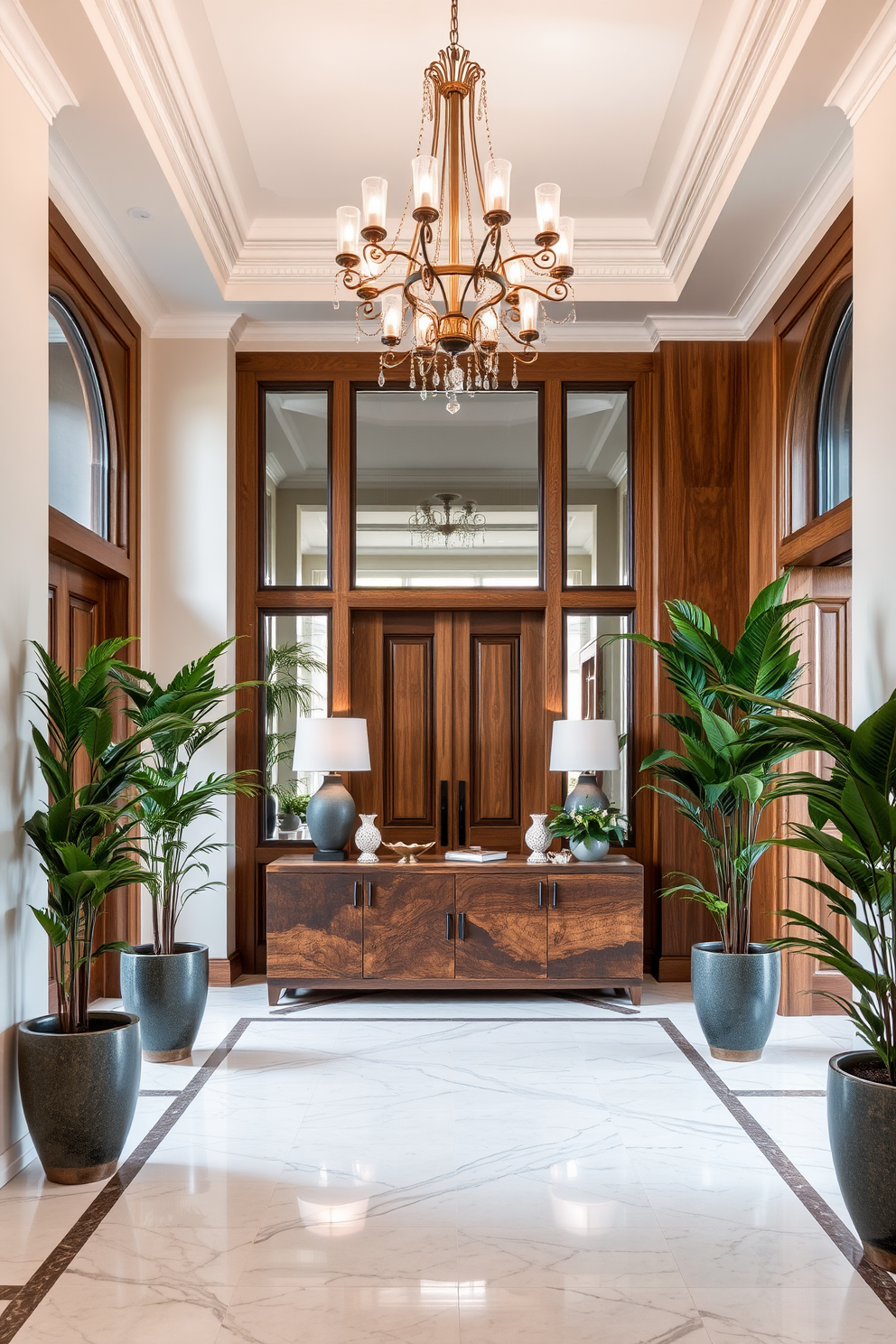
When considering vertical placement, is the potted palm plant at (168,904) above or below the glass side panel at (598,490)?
below

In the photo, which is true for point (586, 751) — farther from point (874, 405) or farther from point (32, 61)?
point (32, 61)

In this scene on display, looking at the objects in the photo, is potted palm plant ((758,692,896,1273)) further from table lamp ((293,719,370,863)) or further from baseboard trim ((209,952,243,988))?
baseboard trim ((209,952,243,988))

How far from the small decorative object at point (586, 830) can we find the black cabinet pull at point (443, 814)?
2.40ft

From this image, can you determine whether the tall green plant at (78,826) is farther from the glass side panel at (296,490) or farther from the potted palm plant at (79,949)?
the glass side panel at (296,490)

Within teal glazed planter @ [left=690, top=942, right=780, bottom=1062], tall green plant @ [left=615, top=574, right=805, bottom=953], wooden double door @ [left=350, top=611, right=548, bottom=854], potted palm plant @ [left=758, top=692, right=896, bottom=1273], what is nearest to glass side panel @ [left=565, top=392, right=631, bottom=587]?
wooden double door @ [left=350, top=611, right=548, bottom=854]

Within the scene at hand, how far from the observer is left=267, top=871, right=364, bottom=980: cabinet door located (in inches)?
192

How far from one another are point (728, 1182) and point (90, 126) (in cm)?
398

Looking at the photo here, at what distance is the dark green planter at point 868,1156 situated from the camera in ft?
7.70

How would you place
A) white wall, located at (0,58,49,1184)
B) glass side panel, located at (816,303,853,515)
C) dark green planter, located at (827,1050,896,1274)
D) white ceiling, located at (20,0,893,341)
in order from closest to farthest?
dark green planter, located at (827,1050,896,1274), white wall, located at (0,58,49,1184), white ceiling, located at (20,0,893,341), glass side panel, located at (816,303,853,515)

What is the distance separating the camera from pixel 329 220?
500 centimetres

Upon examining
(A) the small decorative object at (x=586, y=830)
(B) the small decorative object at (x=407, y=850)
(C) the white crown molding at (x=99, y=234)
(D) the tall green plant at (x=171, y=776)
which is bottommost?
(B) the small decorative object at (x=407, y=850)

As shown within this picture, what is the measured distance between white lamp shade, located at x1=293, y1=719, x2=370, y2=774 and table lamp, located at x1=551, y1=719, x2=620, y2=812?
951mm

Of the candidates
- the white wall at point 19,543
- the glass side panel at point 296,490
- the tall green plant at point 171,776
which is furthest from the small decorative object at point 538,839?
the white wall at point 19,543

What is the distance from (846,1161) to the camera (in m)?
2.45
